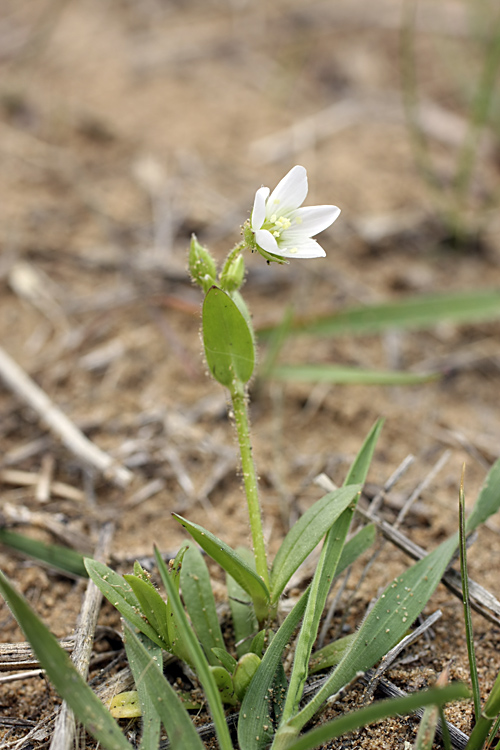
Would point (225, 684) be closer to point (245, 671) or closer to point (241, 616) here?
point (245, 671)

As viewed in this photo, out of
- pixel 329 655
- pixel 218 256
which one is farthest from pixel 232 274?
pixel 218 256

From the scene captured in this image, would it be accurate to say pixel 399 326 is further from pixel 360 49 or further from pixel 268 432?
pixel 360 49

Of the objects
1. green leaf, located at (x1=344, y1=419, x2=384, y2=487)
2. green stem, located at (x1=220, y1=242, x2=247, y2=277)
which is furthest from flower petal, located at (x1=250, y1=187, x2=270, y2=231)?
green leaf, located at (x1=344, y1=419, x2=384, y2=487)

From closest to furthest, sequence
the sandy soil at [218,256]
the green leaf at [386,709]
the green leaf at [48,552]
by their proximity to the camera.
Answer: the green leaf at [386,709], the green leaf at [48,552], the sandy soil at [218,256]

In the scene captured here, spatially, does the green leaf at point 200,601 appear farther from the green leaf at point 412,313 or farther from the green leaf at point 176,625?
the green leaf at point 412,313

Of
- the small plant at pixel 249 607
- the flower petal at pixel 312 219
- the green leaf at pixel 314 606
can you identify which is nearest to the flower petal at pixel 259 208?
the small plant at pixel 249 607

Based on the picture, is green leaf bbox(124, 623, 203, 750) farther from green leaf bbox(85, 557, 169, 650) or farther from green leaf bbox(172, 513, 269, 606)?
green leaf bbox(172, 513, 269, 606)
